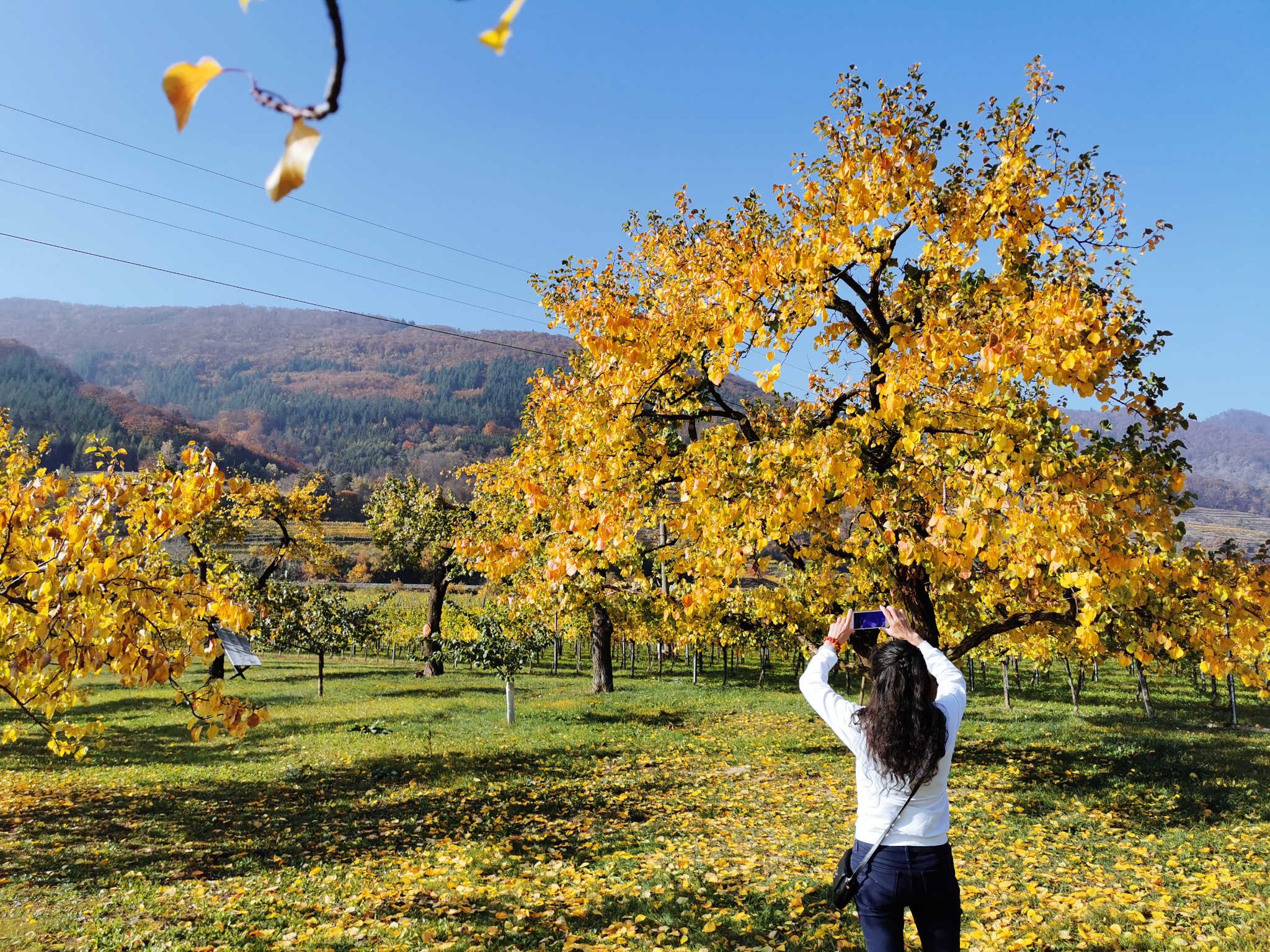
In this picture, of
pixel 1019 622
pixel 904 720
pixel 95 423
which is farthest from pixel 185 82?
pixel 95 423

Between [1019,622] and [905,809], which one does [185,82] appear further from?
[1019,622]

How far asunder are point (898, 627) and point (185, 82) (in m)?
3.33

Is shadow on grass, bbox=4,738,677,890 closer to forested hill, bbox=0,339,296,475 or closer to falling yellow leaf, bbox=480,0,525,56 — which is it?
falling yellow leaf, bbox=480,0,525,56

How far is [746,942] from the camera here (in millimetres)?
5348

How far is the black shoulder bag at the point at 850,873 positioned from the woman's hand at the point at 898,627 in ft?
2.24

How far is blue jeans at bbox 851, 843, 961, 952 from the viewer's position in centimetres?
288

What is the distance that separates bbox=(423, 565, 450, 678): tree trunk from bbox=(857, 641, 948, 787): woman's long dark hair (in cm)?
2489

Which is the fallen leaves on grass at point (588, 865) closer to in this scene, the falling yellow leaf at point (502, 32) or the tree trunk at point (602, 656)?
the falling yellow leaf at point (502, 32)

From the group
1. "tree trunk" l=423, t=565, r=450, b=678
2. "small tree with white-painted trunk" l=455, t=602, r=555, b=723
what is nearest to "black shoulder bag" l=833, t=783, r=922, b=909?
"small tree with white-painted trunk" l=455, t=602, r=555, b=723

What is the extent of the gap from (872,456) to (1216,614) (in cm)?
325

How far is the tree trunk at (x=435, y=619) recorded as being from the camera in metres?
27.0

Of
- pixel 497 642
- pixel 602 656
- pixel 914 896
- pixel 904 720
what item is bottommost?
pixel 602 656

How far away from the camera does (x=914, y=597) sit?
27.1ft

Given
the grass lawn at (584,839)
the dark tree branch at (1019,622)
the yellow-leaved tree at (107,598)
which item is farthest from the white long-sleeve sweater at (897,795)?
the dark tree branch at (1019,622)
